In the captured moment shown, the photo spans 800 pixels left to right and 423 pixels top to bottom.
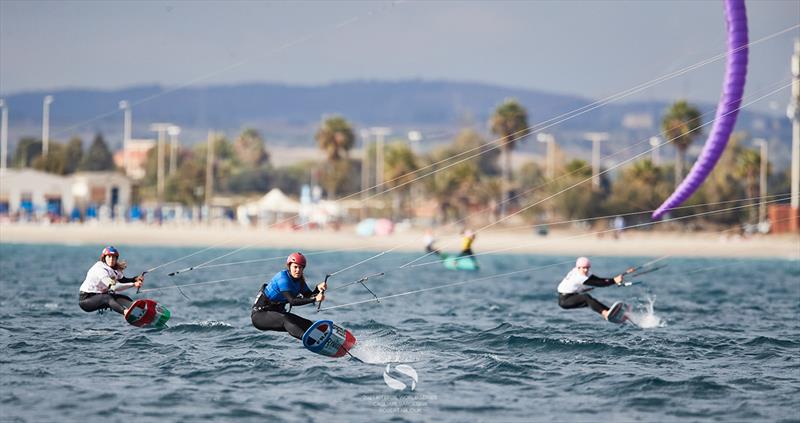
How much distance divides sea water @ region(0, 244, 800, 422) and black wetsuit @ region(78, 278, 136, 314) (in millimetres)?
586

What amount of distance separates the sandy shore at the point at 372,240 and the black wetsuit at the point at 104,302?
53149 millimetres

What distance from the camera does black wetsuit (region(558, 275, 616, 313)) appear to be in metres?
24.2

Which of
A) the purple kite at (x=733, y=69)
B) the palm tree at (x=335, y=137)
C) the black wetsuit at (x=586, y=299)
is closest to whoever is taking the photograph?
the purple kite at (x=733, y=69)

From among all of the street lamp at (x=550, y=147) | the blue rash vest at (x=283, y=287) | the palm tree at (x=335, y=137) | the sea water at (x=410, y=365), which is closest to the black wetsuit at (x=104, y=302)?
the sea water at (x=410, y=365)

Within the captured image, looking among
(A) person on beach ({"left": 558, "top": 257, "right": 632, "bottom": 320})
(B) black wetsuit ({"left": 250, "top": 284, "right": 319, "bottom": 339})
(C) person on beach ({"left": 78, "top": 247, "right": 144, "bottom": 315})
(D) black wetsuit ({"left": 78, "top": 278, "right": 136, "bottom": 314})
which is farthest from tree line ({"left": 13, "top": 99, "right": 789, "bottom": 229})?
(B) black wetsuit ({"left": 250, "top": 284, "right": 319, "bottom": 339})

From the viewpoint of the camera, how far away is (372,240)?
306 feet

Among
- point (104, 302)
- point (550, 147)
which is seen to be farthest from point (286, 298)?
point (550, 147)

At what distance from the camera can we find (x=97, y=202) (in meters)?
108

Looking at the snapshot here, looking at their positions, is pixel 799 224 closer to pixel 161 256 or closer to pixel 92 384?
pixel 161 256

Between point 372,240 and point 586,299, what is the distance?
68910 mm

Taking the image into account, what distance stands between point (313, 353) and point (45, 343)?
5.07 metres

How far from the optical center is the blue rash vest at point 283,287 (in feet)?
61.9

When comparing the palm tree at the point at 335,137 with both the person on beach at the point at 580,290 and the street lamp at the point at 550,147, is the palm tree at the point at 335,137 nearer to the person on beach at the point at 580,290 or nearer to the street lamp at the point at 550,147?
the street lamp at the point at 550,147

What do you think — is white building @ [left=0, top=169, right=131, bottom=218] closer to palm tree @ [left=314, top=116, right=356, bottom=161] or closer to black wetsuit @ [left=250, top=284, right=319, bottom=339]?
palm tree @ [left=314, top=116, right=356, bottom=161]
